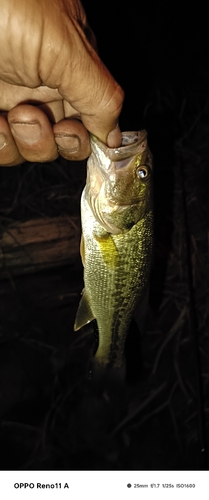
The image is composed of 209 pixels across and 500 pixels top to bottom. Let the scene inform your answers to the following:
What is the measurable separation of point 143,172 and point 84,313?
0.48 metres

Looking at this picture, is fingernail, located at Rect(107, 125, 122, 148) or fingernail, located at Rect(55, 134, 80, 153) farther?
fingernail, located at Rect(55, 134, 80, 153)

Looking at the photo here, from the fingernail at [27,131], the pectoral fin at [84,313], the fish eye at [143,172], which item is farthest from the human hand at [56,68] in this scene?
the pectoral fin at [84,313]

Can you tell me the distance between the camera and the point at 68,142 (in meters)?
1.15

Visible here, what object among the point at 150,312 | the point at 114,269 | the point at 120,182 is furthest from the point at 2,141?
the point at 150,312

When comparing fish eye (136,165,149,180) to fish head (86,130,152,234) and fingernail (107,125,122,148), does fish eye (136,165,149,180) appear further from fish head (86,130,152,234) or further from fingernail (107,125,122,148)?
fingernail (107,125,122,148)

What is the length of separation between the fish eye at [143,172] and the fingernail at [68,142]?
18cm

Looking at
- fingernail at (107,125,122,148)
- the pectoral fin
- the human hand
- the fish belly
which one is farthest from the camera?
the pectoral fin

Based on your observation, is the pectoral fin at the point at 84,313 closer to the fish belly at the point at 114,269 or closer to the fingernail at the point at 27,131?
the fish belly at the point at 114,269

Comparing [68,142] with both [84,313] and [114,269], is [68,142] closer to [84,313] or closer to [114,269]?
[114,269]

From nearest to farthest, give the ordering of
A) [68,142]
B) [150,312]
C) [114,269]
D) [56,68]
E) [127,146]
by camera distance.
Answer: [56,68] < [127,146] < [68,142] < [114,269] < [150,312]

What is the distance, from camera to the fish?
1.06 metres

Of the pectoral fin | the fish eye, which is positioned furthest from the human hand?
the pectoral fin

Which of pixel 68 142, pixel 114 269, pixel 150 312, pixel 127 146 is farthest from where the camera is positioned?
pixel 150 312
